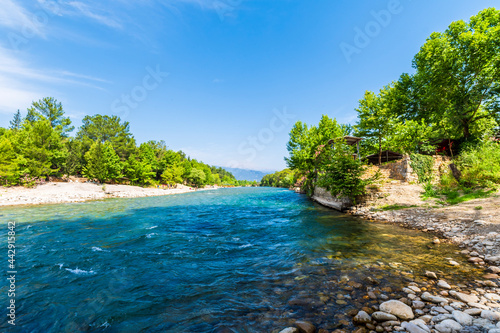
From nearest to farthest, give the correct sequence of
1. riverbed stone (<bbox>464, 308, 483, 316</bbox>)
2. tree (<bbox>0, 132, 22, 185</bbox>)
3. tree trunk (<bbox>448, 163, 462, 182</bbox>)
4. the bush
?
1. riverbed stone (<bbox>464, 308, 483, 316</bbox>)
2. the bush
3. tree trunk (<bbox>448, 163, 462, 182</bbox>)
4. tree (<bbox>0, 132, 22, 185</bbox>)

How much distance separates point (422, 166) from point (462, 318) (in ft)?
67.5

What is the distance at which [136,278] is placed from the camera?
5.71 meters

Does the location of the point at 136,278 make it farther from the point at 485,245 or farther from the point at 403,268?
the point at 485,245

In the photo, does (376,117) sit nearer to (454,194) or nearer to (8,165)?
(454,194)

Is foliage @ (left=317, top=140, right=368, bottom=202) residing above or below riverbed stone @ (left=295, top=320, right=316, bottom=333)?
above

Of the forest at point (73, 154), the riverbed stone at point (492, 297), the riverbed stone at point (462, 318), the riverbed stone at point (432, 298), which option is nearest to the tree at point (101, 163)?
the forest at point (73, 154)

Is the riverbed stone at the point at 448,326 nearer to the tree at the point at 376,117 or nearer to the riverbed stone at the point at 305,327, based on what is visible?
A: the riverbed stone at the point at 305,327

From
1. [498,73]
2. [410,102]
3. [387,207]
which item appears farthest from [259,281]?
[410,102]

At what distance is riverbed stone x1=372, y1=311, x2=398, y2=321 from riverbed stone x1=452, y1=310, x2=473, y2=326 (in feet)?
3.11

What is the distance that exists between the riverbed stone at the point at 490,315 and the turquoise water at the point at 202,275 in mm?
1574

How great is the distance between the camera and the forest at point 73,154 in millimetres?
34125

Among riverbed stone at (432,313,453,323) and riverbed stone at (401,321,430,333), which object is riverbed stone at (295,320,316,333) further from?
riverbed stone at (432,313,453,323)

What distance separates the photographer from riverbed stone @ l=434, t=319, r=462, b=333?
2.96 m

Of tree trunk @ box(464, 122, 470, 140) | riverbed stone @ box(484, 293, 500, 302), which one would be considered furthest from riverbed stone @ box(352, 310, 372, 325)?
tree trunk @ box(464, 122, 470, 140)
